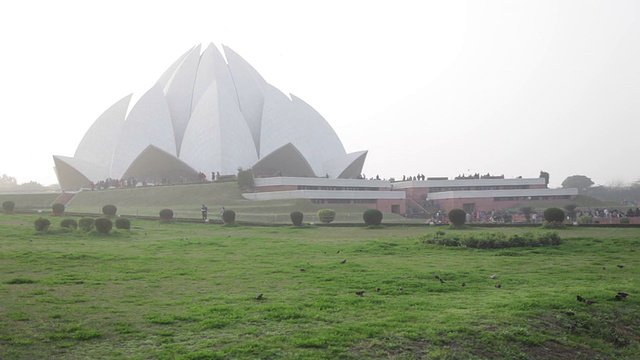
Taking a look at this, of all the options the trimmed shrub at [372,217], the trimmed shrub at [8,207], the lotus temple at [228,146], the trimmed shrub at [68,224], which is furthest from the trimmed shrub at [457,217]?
the trimmed shrub at [8,207]

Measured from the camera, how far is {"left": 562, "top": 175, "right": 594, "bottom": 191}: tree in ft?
205

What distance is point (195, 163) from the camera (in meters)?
41.7

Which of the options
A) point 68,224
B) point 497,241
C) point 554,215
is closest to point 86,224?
point 68,224

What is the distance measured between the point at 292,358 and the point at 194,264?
5606 millimetres

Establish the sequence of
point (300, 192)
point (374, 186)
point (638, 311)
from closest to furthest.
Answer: point (638, 311), point (300, 192), point (374, 186)

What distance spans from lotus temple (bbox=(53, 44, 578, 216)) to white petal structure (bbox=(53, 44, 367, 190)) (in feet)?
0.27

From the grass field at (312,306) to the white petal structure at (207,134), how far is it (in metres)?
30.9

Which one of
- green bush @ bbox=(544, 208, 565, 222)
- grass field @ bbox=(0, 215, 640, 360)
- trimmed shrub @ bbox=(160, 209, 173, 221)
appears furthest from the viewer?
trimmed shrub @ bbox=(160, 209, 173, 221)

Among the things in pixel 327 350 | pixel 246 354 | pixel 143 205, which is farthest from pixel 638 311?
pixel 143 205

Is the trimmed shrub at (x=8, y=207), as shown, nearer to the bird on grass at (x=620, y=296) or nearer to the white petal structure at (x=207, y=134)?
the white petal structure at (x=207, y=134)

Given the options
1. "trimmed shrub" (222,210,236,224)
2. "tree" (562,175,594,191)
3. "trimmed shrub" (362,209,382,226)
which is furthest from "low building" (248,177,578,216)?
"tree" (562,175,594,191)

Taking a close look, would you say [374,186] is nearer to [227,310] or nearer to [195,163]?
[195,163]

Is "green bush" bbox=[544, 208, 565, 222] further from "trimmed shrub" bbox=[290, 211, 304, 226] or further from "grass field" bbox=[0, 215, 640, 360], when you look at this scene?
"trimmed shrub" bbox=[290, 211, 304, 226]

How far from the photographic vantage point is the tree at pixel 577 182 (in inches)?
2466
